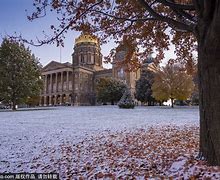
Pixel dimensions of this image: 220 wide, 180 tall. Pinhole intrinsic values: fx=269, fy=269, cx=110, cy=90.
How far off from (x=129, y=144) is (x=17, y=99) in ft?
109

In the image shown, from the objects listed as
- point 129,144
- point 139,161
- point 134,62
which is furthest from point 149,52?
point 139,161

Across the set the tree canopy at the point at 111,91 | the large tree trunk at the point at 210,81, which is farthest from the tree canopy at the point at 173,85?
the large tree trunk at the point at 210,81

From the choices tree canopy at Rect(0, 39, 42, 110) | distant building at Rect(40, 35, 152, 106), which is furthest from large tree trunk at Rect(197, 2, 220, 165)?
distant building at Rect(40, 35, 152, 106)

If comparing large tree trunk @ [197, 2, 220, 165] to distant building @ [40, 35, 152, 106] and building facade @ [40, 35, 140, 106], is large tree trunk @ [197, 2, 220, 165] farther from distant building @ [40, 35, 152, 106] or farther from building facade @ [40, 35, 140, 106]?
distant building @ [40, 35, 152, 106]

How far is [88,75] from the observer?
314ft

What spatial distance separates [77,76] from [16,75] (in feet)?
177

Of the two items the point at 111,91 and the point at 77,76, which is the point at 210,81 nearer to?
the point at 111,91

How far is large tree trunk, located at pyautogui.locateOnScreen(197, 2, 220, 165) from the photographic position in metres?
4.53

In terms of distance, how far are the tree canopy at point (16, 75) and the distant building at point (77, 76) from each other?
50971 millimetres

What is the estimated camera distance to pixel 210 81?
4.66 m

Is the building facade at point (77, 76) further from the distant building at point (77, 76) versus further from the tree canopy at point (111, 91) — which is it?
the tree canopy at point (111, 91)

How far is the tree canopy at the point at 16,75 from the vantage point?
123ft

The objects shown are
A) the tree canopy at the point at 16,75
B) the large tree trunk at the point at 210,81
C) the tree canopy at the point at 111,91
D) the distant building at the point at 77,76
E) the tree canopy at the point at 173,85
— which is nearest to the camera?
the large tree trunk at the point at 210,81

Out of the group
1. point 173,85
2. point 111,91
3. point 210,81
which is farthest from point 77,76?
point 210,81
